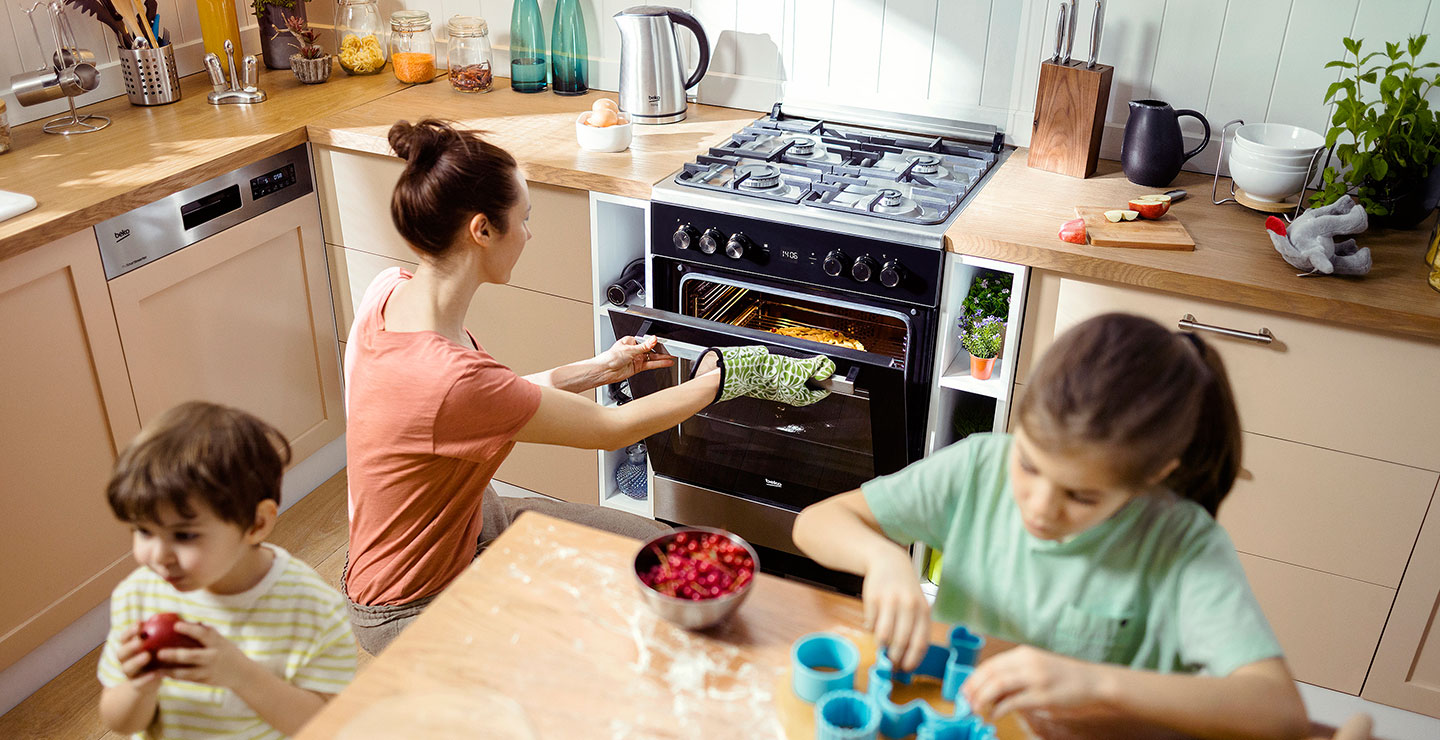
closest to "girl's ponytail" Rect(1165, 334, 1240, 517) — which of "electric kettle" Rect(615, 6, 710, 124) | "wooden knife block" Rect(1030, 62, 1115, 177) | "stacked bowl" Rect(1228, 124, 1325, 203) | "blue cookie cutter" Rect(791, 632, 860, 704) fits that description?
"blue cookie cutter" Rect(791, 632, 860, 704)

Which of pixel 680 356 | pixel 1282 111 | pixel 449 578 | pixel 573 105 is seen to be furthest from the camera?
pixel 573 105

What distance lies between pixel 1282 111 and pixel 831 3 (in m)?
1.01

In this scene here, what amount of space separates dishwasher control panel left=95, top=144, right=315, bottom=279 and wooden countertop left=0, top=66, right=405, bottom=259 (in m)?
0.03

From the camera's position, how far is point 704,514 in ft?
8.36

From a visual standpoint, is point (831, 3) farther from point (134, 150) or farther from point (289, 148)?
point (134, 150)

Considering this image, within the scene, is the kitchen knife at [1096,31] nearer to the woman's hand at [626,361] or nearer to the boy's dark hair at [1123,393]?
the woman's hand at [626,361]

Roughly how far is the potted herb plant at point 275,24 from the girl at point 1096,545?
2352mm

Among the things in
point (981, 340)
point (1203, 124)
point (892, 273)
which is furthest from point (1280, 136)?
point (892, 273)

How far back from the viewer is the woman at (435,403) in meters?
1.60

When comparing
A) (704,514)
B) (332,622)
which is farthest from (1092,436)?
(704,514)

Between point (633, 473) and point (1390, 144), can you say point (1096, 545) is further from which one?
point (633, 473)

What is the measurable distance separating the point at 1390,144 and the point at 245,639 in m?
2.05

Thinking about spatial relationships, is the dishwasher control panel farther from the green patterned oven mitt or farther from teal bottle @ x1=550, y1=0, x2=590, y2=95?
the green patterned oven mitt

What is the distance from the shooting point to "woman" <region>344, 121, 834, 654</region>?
5.24 feet
